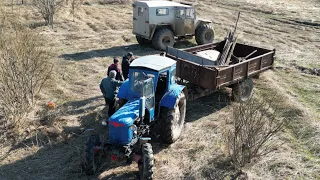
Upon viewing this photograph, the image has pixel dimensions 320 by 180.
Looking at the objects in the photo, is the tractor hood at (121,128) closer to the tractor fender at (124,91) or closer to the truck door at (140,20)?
the tractor fender at (124,91)

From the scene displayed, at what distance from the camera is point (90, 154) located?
5629mm

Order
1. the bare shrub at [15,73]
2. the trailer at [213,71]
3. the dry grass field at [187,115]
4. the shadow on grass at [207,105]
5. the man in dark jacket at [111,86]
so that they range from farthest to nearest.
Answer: the shadow on grass at [207,105] → the trailer at [213,71] → the man in dark jacket at [111,86] → the bare shrub at [15,73] → the dry grass field at [187,115]

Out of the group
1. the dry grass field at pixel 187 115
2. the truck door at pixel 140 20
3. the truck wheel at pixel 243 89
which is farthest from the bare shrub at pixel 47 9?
the truck wheel at pixel 243 89

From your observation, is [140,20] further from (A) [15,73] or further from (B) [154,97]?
(B) [154,97]

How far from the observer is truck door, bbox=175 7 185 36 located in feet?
44.5

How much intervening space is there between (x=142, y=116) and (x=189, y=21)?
8593 mm

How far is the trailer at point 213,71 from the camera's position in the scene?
8164 mm

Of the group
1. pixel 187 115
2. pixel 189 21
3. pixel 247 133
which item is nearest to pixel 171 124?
pixel 247 133

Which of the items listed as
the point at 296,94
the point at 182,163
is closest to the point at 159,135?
the point at 182,163

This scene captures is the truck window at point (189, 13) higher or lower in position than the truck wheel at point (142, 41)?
higher

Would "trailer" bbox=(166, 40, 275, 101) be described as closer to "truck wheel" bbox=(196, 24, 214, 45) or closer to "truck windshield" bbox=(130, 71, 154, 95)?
"truck windshield" bbox=(130, 71, 154, 95)

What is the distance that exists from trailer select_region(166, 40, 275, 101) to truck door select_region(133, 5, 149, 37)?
12.6 feet

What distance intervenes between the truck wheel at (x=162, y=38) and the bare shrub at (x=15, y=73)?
20.8ft

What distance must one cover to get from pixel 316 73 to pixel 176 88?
262 inches
